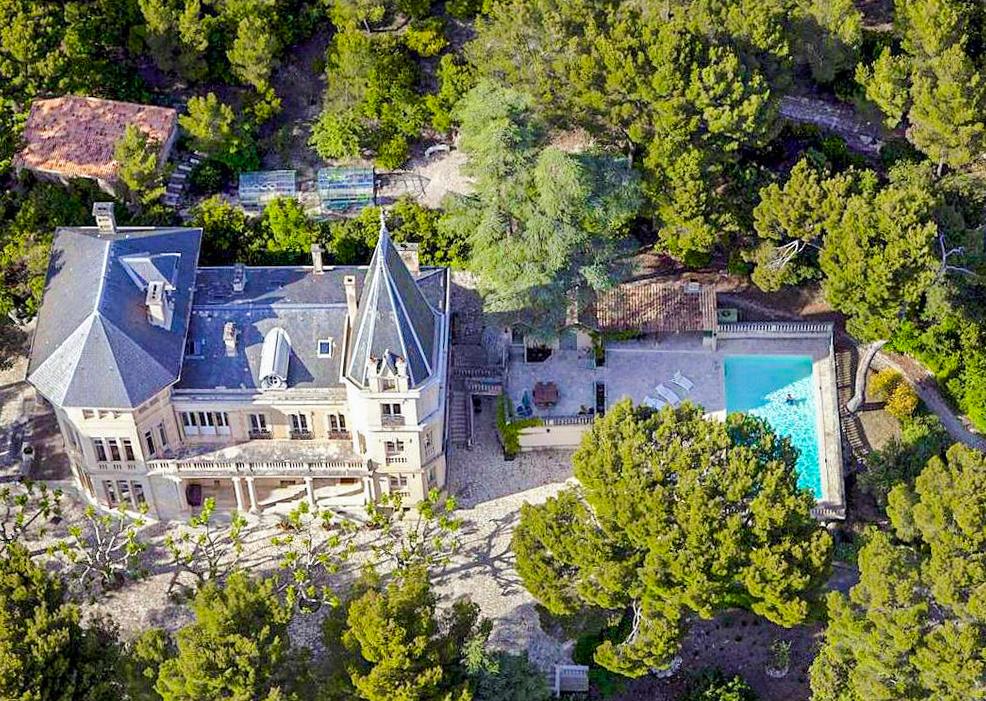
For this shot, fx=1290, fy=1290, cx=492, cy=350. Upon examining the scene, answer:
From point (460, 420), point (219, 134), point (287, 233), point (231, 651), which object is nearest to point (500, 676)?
point (231, 651)

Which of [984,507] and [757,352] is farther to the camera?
[757,352]

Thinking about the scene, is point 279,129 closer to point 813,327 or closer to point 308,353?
point 308,353

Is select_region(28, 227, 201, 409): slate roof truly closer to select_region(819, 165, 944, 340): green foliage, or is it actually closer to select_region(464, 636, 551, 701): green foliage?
select_region(464, 636, 551, 701): green foliage

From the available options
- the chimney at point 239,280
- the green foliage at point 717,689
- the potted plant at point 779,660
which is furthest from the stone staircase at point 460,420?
the potted plant at point 779,660

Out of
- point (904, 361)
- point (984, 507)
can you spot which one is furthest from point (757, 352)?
A: point (984, 507)

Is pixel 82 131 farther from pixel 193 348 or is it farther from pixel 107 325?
pixel 107 325

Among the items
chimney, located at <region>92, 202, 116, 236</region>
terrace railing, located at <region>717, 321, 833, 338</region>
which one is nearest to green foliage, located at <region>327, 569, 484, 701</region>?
chimney, located at <region>92, 202, 116, 236</region>

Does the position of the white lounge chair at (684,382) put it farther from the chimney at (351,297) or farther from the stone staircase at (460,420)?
the chimney at (351,297)

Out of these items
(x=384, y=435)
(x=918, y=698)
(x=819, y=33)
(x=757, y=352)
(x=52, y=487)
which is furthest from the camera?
(x=819, y=33)
